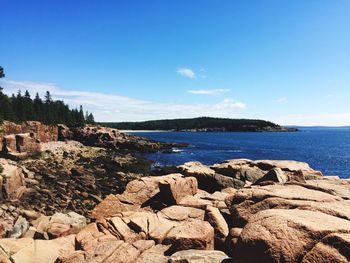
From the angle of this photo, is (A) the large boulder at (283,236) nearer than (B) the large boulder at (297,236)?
No

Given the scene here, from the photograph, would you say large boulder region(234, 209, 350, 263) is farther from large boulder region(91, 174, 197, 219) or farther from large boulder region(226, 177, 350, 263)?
large boulder region(91, 174, 197, 219)

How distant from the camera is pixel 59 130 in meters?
99.1

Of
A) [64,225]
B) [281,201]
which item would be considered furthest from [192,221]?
[64,225]

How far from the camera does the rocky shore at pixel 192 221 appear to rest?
8.55 meters

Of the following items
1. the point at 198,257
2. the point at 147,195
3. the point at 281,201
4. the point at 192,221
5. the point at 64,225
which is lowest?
the point at 64,225

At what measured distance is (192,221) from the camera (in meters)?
14.1

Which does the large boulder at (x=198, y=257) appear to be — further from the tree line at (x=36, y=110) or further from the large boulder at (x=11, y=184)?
the tree line at (x=36, y=110)

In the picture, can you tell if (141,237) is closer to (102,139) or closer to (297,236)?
(297,236)

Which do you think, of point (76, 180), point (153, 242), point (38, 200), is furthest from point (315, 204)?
point (76, 180)

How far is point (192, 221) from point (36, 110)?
377 ft

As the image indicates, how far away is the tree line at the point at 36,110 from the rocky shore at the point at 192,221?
66360 millimetres

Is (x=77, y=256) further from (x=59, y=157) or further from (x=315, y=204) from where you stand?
(x=59, y=157)

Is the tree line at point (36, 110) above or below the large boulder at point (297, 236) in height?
above

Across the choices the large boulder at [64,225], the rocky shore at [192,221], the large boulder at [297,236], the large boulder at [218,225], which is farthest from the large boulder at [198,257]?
the large boulder at [64,225]
